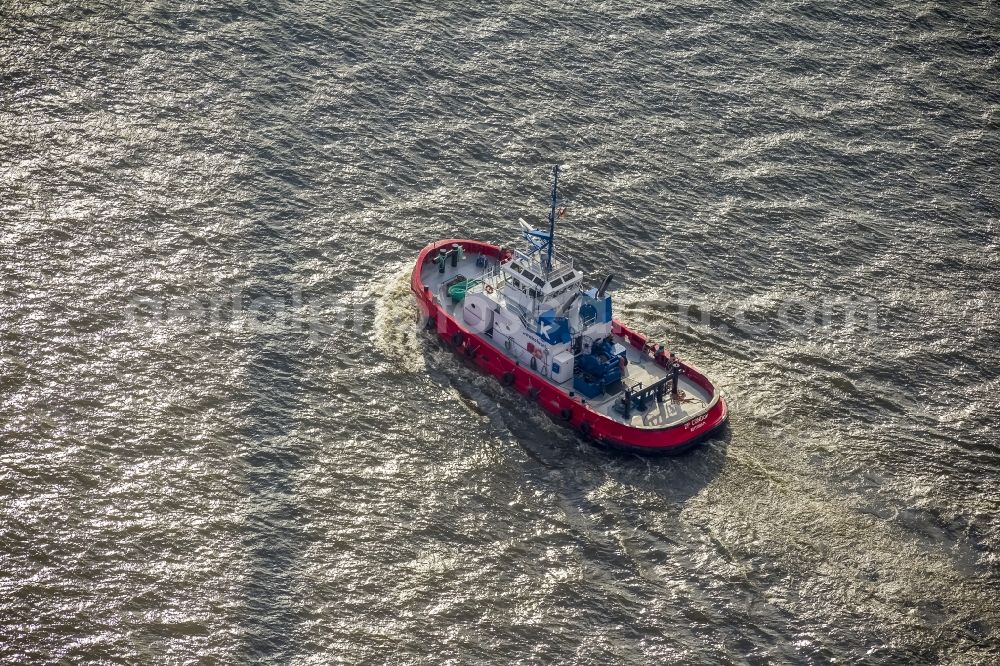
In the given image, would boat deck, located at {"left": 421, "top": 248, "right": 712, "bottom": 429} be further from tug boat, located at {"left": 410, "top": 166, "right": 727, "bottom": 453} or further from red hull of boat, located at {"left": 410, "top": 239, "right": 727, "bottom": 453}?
red hull of boat, located at {"left": 410, "top": 239, "right": 727, "bottom": 453}

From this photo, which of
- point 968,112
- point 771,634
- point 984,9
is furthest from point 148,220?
point 984,9

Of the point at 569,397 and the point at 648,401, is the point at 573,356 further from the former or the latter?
the point at 648,401

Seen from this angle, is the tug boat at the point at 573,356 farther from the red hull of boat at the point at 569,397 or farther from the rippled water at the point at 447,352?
the rippled water at the point at 447,352

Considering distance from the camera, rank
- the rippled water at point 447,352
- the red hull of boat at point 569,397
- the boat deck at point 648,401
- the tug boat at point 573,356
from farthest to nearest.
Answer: the boat deck at point 648,401 < the tug boat at point 573,356 < the red hull of boat at point 569,397 < the rippled water at point 447,352

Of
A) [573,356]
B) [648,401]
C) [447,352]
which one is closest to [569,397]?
[573,356]

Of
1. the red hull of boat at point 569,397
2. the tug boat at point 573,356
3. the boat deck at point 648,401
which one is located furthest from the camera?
the boat deck at point 648,401

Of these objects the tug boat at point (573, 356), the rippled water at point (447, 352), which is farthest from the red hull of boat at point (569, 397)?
the rippled water at point (447, 352)

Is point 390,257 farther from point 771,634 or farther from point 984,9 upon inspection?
point 984,9
